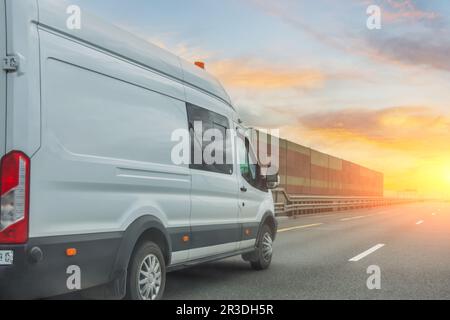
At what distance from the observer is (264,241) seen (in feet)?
29.4

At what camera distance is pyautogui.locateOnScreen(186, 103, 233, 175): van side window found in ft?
22.2

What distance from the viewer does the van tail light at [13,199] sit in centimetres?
430

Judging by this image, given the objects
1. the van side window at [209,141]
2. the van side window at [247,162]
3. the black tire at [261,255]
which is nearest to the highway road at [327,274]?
the black tire at [261,255]

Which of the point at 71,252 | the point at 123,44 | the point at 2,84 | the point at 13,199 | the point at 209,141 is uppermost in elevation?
the point at 123,44

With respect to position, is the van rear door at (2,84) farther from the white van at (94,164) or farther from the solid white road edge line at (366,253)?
the solid white road edge line at (366,253)

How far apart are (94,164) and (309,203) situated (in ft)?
75.7

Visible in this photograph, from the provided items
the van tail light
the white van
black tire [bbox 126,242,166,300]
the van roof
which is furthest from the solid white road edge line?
the van tail light

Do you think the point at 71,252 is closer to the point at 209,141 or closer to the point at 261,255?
the point at 209,141

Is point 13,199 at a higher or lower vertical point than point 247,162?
lower

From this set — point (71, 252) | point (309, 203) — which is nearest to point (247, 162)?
point (71, 252)

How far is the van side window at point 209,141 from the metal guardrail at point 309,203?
14.1 meters

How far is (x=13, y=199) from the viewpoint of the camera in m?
4.32
